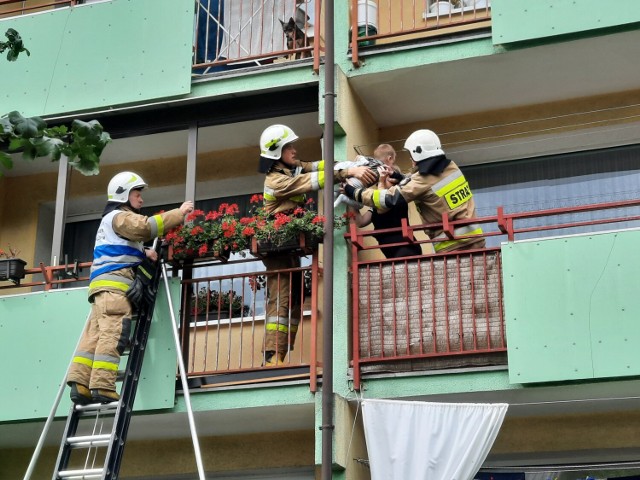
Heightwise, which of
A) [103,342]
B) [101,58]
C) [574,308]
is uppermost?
[101,58]

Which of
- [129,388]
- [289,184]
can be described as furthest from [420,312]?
[129,388]

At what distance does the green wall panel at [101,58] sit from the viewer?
13117mm

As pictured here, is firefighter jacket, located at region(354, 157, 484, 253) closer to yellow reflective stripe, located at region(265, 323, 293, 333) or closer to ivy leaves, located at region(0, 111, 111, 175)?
yellow reflective stripe, located at region(265, 323, 293, 333)

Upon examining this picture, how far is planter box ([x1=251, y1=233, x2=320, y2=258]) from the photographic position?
38.2ft

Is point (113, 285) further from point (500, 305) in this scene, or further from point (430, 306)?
point (500, 305)

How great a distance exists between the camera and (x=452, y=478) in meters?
10.6

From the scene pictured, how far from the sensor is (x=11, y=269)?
12.6m

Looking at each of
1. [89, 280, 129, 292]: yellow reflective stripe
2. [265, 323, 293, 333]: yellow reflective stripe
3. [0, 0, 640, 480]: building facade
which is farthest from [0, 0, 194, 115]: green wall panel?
[265, 323, 293, 333]: yellow reflective stripe

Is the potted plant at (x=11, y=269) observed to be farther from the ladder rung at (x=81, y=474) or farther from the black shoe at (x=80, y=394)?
the ladder rung at (x=81, y=474)

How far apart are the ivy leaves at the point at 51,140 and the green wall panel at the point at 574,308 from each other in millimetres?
3835

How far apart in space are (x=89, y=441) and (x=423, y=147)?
3.86m

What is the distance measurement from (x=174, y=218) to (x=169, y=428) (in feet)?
7.13

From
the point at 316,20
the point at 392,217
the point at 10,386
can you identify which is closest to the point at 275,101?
the point at 316,20

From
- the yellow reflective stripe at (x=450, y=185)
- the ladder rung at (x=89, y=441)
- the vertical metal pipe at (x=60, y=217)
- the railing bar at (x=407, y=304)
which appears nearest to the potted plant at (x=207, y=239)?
Answer: the railing bar at (x=407, y=304)
